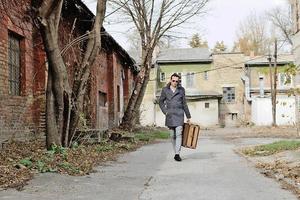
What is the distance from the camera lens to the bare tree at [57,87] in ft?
33.7

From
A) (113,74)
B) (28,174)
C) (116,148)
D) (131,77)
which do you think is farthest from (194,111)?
(28,174)

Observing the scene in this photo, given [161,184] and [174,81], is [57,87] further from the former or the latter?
[161,184]

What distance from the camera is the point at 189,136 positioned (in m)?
11.4

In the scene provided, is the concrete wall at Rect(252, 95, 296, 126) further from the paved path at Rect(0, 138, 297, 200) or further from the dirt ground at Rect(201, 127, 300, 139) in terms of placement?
the paved path at Rect(0, 138, 297, 200)

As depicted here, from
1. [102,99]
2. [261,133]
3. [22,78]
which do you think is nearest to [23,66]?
[22,78]

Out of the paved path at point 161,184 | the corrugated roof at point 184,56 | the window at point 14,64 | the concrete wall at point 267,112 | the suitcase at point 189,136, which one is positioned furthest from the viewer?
the corrugated roof at point 184,56

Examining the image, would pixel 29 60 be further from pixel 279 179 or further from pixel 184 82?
pixel 184 82

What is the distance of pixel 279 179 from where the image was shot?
26.4ft

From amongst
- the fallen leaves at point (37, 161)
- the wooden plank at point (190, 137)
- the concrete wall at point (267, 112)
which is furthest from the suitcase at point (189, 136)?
the concrete wall at point (267, 112)

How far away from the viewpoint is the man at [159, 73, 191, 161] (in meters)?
11.0

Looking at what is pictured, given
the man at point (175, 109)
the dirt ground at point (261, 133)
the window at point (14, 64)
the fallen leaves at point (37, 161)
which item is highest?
the window at point (14, 64)

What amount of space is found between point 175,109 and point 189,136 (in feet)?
2.45

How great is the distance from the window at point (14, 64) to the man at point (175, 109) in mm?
4055

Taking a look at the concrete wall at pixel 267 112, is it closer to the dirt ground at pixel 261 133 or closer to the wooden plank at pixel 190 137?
the dirt ground at pixel 261 133
